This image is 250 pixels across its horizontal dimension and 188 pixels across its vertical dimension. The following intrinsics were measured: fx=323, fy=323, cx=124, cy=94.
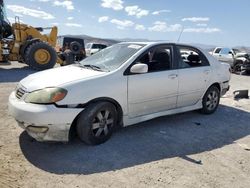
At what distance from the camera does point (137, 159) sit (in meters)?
4.63

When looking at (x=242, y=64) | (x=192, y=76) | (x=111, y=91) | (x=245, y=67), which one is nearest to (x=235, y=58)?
(x=242, y=64)

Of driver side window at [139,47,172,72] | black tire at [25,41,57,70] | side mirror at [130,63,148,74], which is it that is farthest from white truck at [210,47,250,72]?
side mirror at [130,63,148,74]

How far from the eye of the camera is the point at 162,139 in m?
5.51

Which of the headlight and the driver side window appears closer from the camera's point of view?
the headlight

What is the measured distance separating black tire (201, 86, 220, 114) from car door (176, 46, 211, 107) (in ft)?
0.75

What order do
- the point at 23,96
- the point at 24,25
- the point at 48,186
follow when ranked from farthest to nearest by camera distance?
1. the point at 24,25
2. the point at 23,96
3. the point at 48,186

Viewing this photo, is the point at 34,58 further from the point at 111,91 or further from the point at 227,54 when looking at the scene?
the point at 227,54

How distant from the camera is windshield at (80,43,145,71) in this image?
17.9 feet

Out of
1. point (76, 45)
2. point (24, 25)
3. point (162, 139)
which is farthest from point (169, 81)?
point (76, 45)

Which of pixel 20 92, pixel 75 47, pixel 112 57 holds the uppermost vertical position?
pixel 112 57

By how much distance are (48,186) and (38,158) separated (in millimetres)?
818

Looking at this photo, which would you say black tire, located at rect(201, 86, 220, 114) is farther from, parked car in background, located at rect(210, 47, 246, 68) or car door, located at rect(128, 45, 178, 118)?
parked car in background, located at rect(210, 47, 246, 68)

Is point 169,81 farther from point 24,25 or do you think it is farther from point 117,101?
point 24,25

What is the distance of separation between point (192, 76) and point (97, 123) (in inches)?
99.4
